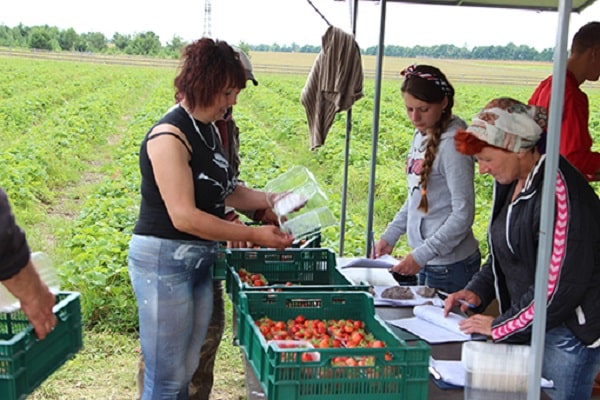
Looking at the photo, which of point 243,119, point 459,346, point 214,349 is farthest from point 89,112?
point 459,346

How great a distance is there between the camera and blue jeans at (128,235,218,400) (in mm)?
2564

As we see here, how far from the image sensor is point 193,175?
8.27 ft

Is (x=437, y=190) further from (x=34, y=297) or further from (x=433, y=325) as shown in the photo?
(x=34, y=297)

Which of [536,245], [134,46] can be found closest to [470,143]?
[536,245]

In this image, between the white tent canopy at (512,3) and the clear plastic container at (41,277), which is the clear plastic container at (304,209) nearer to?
the clear plastic container at (41,277)

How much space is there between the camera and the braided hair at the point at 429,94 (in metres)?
3.12

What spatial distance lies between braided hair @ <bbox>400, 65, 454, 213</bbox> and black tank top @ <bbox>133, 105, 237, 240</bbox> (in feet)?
3.28

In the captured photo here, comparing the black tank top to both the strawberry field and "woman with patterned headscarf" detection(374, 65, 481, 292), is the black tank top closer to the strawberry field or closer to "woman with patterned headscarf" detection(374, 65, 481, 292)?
"woman with patterned headscarf" detection(374, 65, 481, 292)

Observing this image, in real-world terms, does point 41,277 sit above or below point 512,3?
below

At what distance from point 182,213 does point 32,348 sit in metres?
0.70

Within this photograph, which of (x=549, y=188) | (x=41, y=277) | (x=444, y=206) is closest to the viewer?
(x=549, y=188)

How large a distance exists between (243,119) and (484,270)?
14225mm

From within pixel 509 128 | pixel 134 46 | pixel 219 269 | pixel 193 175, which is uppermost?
pixel 134 46

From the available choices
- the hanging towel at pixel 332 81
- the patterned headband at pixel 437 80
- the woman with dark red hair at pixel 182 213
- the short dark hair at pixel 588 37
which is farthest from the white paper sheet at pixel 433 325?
the hanging towel at pixel 332 81
